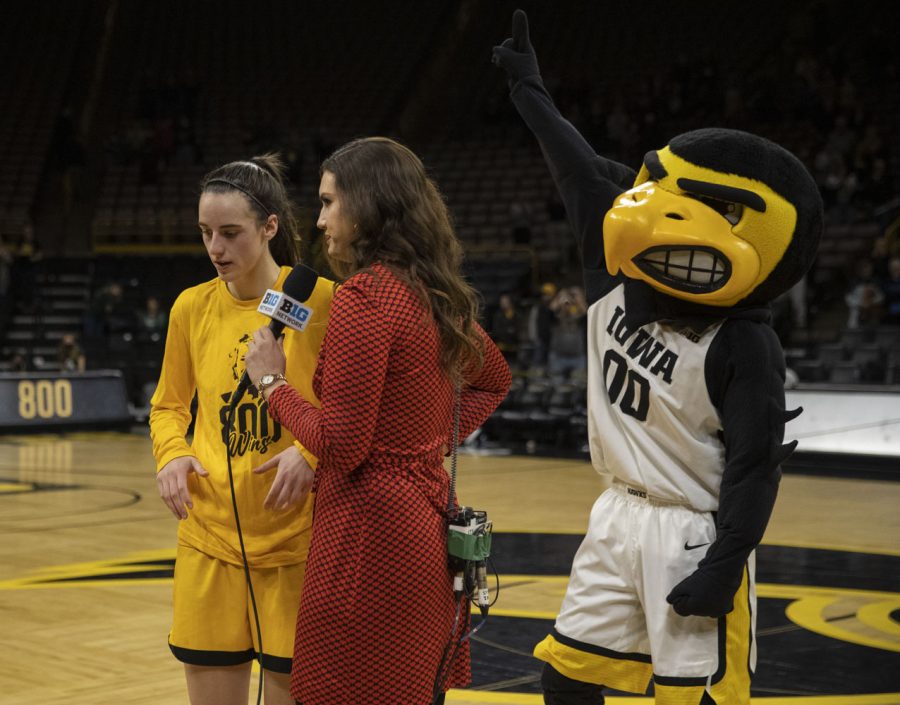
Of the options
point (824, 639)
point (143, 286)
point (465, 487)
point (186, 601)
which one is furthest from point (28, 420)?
point (186, 601)

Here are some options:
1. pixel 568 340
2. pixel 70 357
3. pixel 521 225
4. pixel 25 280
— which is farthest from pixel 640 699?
pixel 25 280

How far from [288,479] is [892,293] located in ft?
36.8

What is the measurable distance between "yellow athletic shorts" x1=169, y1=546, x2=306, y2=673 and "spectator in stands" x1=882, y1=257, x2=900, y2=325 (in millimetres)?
11035

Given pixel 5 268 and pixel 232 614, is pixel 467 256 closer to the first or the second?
pixel 232 614

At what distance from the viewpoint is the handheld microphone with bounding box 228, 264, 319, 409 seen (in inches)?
97.8

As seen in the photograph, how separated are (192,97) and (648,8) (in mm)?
7579

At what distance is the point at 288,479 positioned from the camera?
2.52 meters

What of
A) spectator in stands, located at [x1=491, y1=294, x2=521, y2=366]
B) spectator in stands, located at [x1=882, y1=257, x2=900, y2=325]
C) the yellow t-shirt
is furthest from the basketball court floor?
spectator in stands, located at [x1=491, y1=294, x2=521, y2=366]

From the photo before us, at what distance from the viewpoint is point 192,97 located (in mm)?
21125

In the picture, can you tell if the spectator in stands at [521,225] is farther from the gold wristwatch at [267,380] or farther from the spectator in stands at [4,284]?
the gold wristwatch at [267,380]

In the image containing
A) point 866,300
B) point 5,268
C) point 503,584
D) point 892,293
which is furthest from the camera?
point 5,268

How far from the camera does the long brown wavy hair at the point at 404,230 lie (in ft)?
8.04

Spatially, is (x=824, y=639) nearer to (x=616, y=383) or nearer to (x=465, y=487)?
(x=616, y=383)

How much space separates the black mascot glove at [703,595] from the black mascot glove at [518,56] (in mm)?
1356
